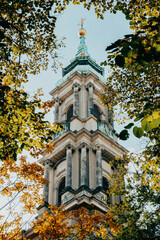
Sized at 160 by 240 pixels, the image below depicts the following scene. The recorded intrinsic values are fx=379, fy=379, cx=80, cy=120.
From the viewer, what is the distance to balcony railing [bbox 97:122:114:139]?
33156mm

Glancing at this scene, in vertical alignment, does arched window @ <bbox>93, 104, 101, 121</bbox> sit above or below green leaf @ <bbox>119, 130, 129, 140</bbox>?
above

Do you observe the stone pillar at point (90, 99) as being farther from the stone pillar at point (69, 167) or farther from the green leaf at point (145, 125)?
the green leaf at point (145, 125)

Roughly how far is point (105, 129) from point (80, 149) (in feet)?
13.7

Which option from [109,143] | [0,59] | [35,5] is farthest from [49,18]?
[109,143]

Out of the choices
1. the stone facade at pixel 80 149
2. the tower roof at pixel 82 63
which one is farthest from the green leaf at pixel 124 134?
the tower roof at pixel 82 63

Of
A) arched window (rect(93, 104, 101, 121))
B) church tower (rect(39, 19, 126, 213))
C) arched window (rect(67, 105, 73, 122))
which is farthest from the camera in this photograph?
arched window (rect(93, 104, 101, 121))

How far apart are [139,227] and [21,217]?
505 cm

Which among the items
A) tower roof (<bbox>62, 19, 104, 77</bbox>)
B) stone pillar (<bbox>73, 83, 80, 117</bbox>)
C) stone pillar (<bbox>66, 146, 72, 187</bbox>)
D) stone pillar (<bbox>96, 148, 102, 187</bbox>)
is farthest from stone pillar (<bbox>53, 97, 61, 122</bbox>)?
stone pillar (<bbox>96, 148, 102, 187</bbox>)

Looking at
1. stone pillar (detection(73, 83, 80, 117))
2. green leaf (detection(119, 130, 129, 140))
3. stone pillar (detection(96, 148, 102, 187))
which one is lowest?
green leaf (detection(119, 130, 129, 140))

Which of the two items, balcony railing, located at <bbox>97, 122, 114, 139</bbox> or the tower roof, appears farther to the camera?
the tower roof

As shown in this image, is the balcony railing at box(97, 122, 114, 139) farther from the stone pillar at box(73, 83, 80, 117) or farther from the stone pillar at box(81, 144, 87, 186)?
the stone pillar at box(81, 144, 87, 186)

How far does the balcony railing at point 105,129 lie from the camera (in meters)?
33.2

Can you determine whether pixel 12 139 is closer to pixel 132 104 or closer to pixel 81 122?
pixel 132 104

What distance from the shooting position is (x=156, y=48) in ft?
21.8
